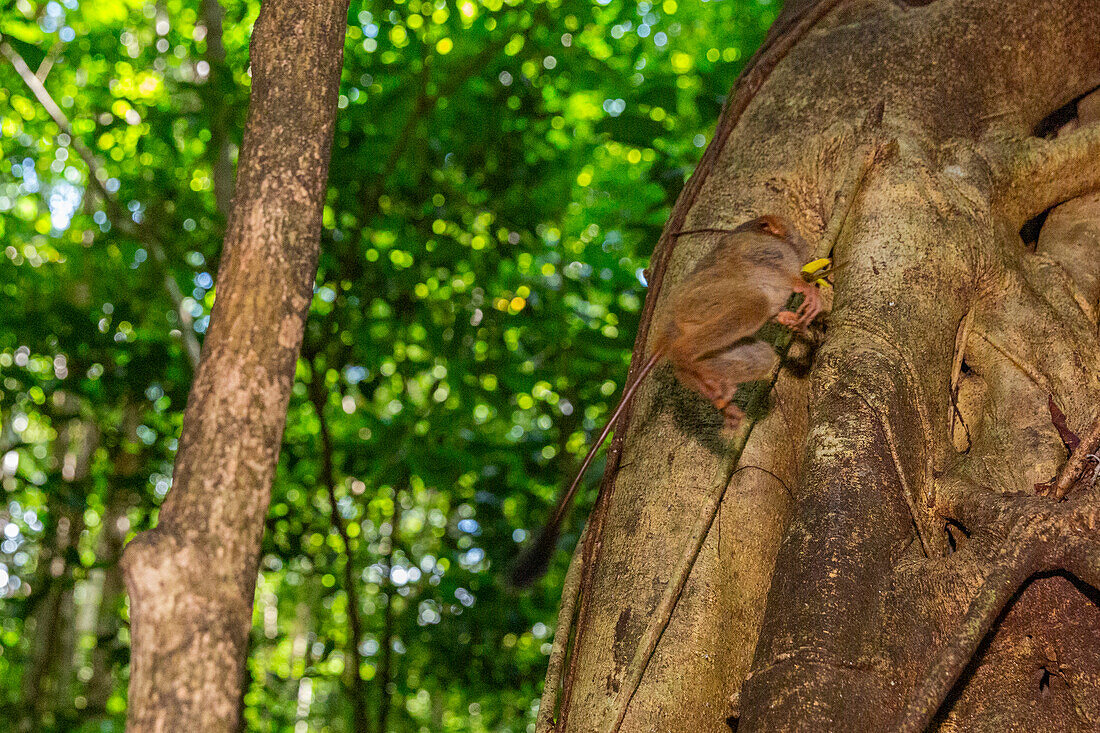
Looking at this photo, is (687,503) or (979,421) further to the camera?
(979,421)

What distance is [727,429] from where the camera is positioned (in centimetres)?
207

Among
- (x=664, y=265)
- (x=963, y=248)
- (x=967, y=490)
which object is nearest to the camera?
(x=967, y=490)

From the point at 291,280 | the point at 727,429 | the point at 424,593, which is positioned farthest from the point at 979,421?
the point at 424,593

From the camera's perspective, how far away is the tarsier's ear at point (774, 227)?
6.60 ft

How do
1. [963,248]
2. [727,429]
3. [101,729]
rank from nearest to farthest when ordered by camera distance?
[727,429], [963,248], [101,729]

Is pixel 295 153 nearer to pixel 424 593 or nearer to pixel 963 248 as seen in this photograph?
pixel 963 248

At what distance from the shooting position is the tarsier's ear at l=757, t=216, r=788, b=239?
2.01 meters

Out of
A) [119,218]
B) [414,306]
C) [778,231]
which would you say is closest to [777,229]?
[778,231]

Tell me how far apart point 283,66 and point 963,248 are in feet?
5.67

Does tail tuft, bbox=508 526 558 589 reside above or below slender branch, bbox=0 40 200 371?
below

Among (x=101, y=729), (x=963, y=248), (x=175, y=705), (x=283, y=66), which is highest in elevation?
(x=963, y=248)

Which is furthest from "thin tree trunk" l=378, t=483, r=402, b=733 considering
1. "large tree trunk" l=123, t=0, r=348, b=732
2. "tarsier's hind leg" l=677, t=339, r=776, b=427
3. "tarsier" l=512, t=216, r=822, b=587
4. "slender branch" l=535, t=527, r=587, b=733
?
"large tree trunk" l=123, t=0, r=348, b=732

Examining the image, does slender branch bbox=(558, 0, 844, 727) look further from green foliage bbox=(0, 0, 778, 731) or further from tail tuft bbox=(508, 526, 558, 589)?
green foliage bbox=(0, 0, 778, 731)

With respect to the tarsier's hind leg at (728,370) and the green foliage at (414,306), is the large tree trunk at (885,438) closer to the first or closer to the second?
the tarsier's hind leg at (728,370)
